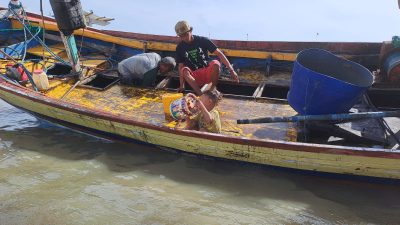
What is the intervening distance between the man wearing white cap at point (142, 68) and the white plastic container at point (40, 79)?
1.38m

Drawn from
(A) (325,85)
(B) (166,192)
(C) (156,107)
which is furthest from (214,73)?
(B) (166,192)

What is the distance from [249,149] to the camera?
4.36 meters

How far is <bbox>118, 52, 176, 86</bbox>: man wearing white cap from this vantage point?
6465 mm

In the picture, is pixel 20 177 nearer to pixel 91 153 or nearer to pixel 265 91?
pixel 91 153

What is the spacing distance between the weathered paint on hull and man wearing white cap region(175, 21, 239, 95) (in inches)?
48.7

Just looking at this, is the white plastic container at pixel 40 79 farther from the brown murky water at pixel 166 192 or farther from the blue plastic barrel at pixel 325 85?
the blue plastic barrel at pixel 325 85

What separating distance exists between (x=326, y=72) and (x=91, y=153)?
3.93 meters

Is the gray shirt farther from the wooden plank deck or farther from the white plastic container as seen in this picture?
the white plastic container

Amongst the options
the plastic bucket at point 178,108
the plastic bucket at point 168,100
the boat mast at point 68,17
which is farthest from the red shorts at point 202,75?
the boat mast at point 68,17

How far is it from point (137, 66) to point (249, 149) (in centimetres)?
311

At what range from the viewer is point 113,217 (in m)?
3.96

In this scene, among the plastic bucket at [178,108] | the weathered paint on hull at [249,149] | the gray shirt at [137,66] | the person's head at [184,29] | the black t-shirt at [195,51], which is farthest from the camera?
the gray shirt at [137,66]

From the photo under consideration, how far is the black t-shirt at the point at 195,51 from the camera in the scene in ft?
19.1

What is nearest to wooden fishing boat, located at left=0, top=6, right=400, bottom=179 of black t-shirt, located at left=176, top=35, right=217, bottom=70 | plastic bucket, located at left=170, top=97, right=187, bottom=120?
plastic bucket, located at left=170, top=97, right=187, bottom=120
